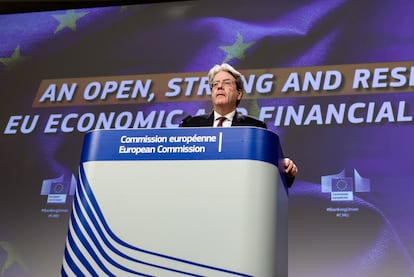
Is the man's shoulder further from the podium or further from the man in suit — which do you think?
the podium

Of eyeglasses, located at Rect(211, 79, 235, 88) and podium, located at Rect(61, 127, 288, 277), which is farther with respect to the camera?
eyeglasses, located at Rect(211, 79, 235, 88)

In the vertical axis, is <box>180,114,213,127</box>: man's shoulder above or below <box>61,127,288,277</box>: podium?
above

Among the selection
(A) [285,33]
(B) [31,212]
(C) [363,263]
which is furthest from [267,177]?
(B) [31,212]

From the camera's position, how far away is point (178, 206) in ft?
3.33

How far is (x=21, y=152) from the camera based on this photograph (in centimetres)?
346

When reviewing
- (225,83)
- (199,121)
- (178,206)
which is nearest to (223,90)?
(225,83)

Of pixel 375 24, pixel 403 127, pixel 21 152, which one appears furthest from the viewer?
pixel 21 152

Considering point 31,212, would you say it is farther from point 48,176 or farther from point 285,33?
point 285,33

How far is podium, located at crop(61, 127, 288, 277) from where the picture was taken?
98cm

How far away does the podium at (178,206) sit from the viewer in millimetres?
980

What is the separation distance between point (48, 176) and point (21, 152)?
0.32 metres

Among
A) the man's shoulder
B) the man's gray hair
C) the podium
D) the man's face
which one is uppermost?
the man's gray hair

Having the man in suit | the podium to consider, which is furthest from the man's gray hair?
the podium

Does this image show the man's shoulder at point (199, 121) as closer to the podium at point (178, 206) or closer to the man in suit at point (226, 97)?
the man in suit at point (226, 97)
